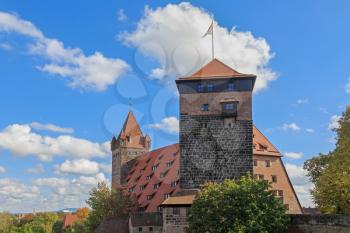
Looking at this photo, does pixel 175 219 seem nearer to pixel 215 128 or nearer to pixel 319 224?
pixel 215 128

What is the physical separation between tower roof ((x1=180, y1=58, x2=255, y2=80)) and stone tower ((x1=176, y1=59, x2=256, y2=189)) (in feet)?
0.29

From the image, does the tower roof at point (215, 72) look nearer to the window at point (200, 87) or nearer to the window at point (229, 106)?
the window at point (200, 87)

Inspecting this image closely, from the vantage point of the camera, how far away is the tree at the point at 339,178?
106 ft

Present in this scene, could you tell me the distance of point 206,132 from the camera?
41531 millimetres

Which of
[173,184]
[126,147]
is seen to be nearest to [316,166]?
[173,184]

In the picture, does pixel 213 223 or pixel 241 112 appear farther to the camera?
pixel 241 112

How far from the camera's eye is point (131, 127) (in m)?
78.0

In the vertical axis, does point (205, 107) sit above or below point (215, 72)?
below

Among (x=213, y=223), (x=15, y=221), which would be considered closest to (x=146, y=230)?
(x=213, y=223)

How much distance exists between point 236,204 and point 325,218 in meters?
5.88

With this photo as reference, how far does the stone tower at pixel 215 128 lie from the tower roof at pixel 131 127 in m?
35.5

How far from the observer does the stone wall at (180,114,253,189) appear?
40594 mm

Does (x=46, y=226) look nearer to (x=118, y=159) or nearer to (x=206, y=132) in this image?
(x=118, y=159)

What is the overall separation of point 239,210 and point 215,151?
9.36 meters
